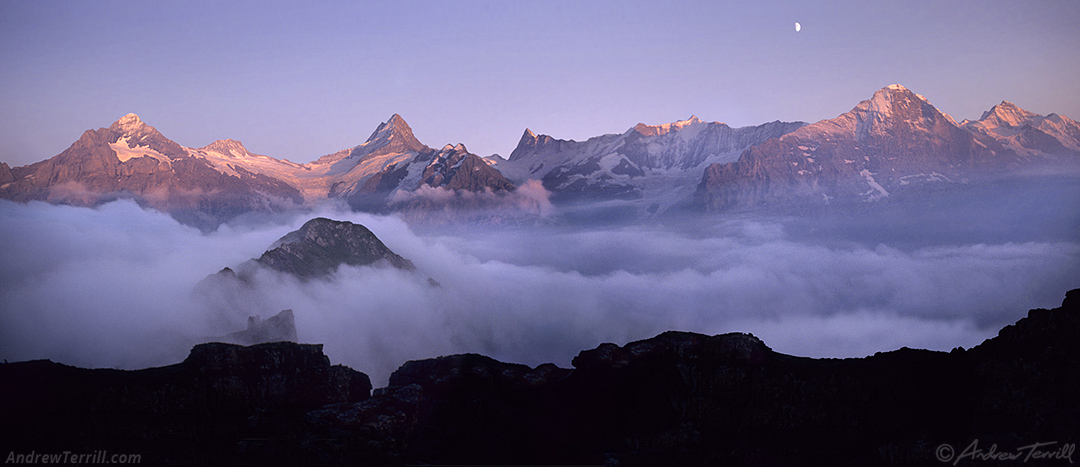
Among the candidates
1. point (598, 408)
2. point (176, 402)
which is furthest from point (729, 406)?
point (176, 402)

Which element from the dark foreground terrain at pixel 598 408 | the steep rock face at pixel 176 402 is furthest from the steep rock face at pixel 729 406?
the steep rock face at pixel 176 402

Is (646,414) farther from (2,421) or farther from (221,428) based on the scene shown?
(2,421)

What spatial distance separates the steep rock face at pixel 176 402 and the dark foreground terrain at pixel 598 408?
23 centimetres

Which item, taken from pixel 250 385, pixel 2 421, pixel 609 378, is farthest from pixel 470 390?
pixel 2 421

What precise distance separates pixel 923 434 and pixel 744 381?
26758 millimetres

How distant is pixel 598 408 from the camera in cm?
11412

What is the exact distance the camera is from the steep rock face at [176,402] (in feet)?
293

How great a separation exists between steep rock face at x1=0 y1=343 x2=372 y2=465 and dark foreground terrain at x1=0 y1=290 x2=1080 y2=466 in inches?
8.9

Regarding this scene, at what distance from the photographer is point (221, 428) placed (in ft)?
328

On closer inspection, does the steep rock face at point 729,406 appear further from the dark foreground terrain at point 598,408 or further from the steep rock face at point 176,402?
the steep rock face at point 176,402

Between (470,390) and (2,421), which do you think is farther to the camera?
(470,390)

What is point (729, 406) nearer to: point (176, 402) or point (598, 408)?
point (598, 408)

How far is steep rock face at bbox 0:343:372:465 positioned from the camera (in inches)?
3521

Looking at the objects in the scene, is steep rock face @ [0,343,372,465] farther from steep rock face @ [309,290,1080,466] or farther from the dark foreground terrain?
steep rock face @ [309,290,1080,466]
